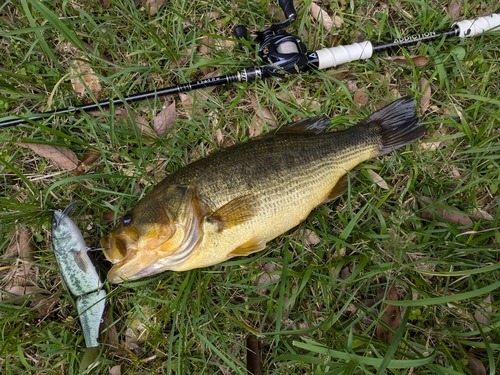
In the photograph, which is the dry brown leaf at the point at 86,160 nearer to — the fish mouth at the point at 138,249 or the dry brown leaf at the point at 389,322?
the fish mouth at the point at 138,249

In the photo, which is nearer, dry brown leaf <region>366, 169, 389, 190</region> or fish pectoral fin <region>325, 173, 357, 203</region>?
fish pectoral fin <region>325, 173, 357, 203</region>

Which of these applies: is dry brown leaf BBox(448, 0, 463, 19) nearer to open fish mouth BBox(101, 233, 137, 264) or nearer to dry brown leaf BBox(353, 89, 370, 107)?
dry brown leaf BBox(353, 89, 370, 107)

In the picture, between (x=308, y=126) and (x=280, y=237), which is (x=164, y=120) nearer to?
(x=308, y=126)

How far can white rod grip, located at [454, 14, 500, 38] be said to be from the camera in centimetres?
350

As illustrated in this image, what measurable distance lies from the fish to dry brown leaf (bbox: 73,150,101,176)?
974 millimetres

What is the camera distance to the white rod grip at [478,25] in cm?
350

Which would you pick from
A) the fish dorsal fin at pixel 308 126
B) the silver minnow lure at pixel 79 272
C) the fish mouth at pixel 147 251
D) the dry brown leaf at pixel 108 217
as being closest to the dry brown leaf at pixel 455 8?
the fish dorsal fin at pixel 308 126

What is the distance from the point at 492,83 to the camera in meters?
3.56

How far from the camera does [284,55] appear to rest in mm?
3316

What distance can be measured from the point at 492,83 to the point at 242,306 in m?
3.18

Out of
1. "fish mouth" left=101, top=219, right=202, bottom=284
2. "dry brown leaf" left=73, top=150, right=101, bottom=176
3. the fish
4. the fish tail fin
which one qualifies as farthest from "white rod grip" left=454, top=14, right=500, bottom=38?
"dry brown leaf" left=73, top=150, right=101, bottom=176

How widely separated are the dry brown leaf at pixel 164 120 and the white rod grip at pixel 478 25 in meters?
2.87

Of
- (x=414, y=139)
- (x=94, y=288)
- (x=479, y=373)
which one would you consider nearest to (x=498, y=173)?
(x=414, y=139)

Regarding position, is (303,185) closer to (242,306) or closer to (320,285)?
(320,285)
